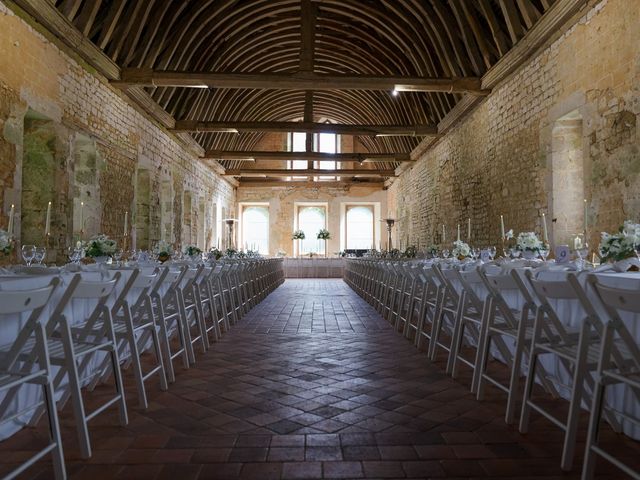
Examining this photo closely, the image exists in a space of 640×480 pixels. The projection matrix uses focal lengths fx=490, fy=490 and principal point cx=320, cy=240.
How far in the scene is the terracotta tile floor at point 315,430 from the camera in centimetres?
189

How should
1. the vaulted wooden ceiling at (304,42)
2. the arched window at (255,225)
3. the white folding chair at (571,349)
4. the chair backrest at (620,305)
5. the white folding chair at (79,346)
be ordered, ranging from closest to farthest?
the chair backrest at (620,305) → the white folding chair at (571,349) → the white folding chair at (79,346) → the vaulted wooden ceiling at (304,42) → the arched window at (255,225)

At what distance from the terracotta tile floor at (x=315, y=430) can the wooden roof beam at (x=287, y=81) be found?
551 cm

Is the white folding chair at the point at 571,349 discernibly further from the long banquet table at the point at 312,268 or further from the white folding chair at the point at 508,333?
the long banquet table at the point at 312,268

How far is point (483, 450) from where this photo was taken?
206 cm

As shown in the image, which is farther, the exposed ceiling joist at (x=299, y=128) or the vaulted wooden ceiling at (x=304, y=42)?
the exposed ceiling joist at (x=299, y=128)

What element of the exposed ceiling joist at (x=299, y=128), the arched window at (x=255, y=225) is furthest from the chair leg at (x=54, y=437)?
the arched window at (x=255, y=225)

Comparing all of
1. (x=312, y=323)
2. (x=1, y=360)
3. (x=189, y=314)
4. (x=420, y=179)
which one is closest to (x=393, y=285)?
(x=312, y=323)

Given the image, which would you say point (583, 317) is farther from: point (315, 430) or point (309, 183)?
point (309, 183)

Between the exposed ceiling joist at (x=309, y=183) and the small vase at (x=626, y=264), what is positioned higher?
the exposed ceiling joist at (x=309, y=183)

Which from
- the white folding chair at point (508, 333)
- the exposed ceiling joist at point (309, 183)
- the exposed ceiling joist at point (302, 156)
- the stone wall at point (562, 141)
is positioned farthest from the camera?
the exposed ceiling joist at point (309, 183)

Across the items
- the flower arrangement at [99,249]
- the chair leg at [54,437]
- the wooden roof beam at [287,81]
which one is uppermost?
the wooden roof beam at [287,81]

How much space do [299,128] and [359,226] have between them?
32.9 feet

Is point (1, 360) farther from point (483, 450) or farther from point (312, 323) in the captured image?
point (312, 323)

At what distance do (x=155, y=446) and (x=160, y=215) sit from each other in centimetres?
923
